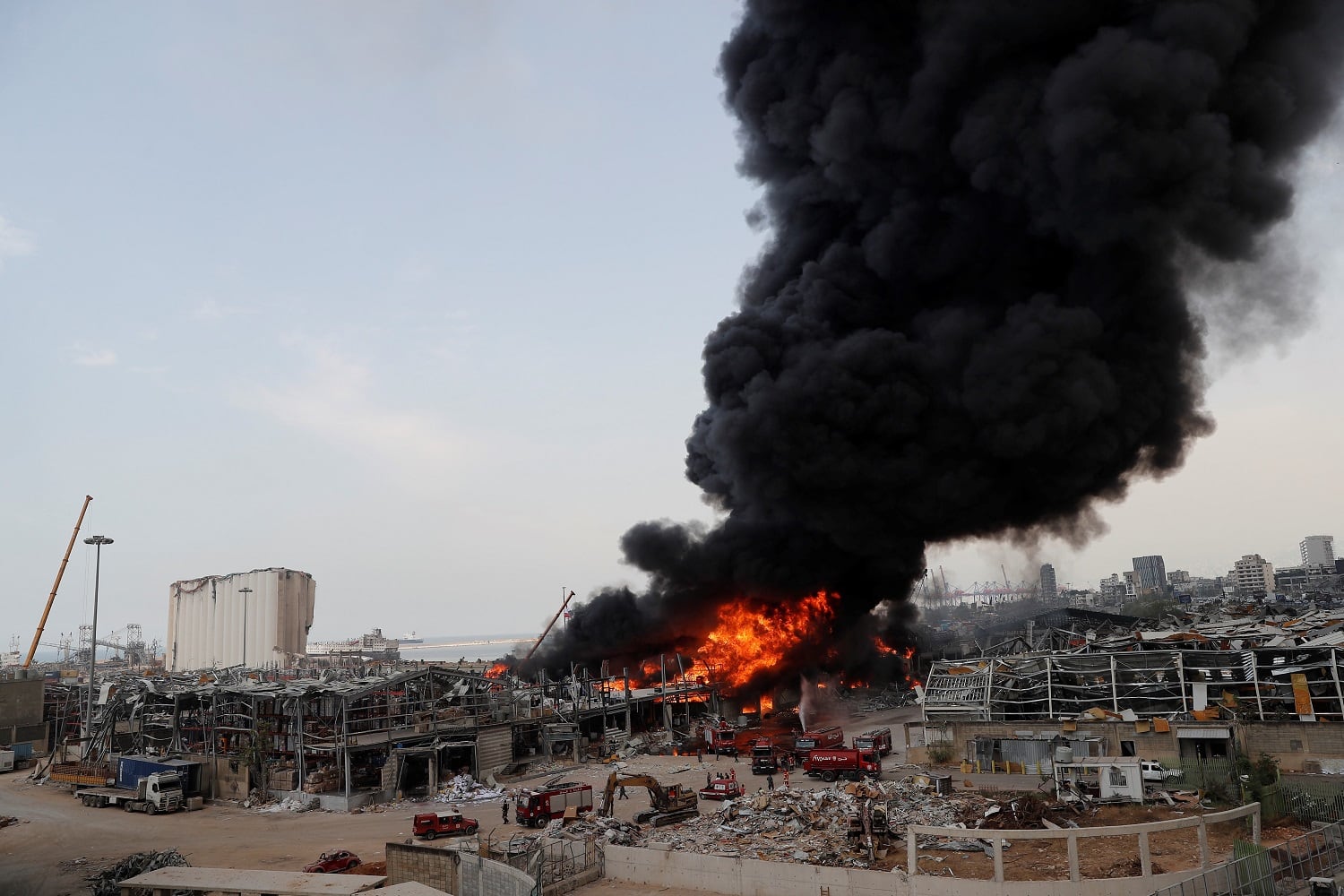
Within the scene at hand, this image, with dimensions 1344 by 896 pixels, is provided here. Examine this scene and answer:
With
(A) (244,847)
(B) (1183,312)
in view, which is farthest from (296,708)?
(B) (1183,312)

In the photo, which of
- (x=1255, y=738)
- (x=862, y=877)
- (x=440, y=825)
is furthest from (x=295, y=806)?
(x=1255, y=738)

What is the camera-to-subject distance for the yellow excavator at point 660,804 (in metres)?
32.6

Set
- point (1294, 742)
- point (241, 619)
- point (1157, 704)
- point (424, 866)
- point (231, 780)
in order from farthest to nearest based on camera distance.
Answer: point (241, 619) < point (231, 780) < point (1157, 704) < point (1294, 742) < point (424, 866)

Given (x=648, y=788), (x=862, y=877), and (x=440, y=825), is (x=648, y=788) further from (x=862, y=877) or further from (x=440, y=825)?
(x=862, y=877)

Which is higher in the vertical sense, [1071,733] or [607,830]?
[1071,733]

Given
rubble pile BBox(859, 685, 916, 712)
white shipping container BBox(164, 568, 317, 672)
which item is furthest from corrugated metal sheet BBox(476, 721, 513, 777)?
white shipping container BBox(164, 568, 317, 672)

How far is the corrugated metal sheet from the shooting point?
4606cm

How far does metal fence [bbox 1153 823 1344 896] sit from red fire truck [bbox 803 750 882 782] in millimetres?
18005

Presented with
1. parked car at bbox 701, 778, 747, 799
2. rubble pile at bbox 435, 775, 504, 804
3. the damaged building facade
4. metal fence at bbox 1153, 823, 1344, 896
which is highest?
the damaged building facade

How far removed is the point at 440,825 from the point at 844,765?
54.3ft

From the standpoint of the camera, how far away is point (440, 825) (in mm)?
32625

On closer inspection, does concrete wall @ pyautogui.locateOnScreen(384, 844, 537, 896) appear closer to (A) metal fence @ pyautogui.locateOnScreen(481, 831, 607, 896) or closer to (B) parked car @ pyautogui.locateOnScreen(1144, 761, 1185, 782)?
(A) metal fence @ pyautogui.locateOnScreen(481, 831, 607, 896)

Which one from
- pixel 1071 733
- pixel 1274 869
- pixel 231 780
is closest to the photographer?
pixel 1274 869

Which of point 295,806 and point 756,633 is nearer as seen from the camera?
point 295,806
